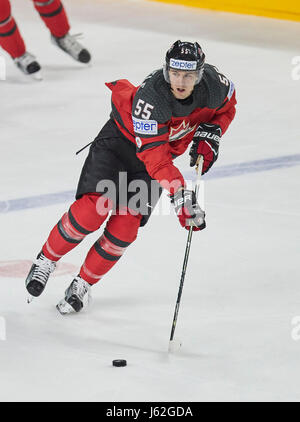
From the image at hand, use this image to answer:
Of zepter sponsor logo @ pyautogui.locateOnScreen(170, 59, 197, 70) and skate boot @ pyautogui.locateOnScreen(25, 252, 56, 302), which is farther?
skate boot @ pyautogui.locateOnScreen(25, 252, 56, 302)

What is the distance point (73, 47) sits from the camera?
8023 mm

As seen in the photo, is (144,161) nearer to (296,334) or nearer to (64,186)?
(296,334)

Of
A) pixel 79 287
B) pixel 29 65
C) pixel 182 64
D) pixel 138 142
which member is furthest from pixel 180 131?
pixel 29 65

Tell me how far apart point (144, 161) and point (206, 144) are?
0.29 metres

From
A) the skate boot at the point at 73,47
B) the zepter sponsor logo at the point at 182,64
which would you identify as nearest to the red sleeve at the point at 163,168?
the zepter sponsor logo at the point at 182,64

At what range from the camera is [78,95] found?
744cm

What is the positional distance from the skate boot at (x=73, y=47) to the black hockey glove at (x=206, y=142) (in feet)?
12.9

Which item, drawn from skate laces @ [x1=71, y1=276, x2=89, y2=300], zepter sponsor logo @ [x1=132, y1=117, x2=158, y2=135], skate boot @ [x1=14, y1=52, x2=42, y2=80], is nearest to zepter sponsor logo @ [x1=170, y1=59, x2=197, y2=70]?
zepter sponsor logo @ [x1=132, y1=117, x2=158, y2=135]

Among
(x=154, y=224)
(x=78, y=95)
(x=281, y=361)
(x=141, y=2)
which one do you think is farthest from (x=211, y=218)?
(x=141, y=2)

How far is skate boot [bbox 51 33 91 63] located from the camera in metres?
7.98

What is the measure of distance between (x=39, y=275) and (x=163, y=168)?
749mm

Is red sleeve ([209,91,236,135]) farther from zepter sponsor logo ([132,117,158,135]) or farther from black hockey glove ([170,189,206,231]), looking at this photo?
black hockey glove ([170,189,206,231])

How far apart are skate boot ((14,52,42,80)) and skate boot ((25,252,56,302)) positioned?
3651mm

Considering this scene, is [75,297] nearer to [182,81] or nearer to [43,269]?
[43,269]
